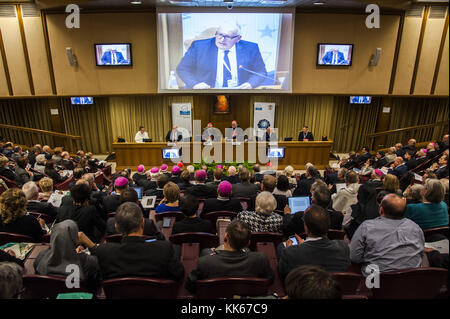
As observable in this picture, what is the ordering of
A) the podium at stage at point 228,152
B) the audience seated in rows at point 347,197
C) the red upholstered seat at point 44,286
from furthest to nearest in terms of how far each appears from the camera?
1. the podium at stage at point 228,152
2. the audience seated in rows at point 347,197
3. the red upholstered seat at point 44,286

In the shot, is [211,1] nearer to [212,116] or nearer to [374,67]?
[212,116]

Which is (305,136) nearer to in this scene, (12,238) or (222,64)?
(222,64)

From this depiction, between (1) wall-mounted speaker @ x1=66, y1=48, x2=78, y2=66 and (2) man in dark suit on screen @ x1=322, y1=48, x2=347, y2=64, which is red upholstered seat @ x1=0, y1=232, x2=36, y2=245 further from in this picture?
(2) man in dark suit on screen @ x1=322, y1=48, x2=347, y2=64

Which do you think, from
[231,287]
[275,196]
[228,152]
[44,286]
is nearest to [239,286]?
[231,287]

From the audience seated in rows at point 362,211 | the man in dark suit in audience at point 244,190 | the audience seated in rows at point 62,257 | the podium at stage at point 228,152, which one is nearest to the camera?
the audience seated in rows at point 62,257

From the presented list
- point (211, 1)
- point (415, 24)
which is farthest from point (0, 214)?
point (415, 24)

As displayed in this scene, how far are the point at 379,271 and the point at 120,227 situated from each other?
1.98 meters

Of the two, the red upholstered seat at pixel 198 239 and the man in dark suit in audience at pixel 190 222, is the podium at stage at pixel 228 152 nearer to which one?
the man in dark suit in audience at pixel 190 222

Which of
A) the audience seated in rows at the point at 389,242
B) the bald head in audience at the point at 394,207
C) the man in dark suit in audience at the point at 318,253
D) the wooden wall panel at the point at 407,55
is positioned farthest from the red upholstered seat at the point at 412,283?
the wooden wall panel at the point at 407,55

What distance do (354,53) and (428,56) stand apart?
224 cm

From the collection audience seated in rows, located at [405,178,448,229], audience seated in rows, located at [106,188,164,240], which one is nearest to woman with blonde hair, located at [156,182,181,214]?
audience seated in rows, located at [106,188,164,240]

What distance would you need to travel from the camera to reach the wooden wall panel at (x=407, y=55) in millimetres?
8703

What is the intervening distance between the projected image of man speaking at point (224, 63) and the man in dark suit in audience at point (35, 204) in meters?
5.75

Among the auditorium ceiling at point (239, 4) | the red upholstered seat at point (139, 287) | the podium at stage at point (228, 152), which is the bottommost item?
the podium at stage at point (228, 152)
